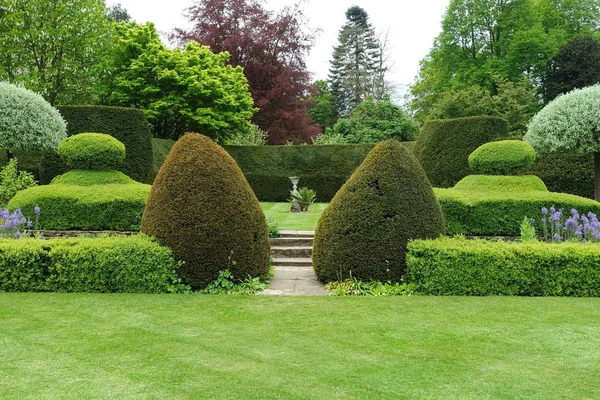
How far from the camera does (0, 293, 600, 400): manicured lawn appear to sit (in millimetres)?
3488

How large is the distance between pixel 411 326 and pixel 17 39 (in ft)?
64.3

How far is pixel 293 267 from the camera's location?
8.65 m

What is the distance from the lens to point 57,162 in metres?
15.4

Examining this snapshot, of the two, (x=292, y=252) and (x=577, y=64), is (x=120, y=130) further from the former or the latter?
(x=577, y=64)

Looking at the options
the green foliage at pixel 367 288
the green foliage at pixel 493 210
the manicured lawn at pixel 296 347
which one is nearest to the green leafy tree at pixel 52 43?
the green foliage at pixel 493 210

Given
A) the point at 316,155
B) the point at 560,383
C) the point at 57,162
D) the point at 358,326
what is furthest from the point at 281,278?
the point at 316,155

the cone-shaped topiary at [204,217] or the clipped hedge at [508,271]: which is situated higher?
the cone-shaped topiary at [204,217]

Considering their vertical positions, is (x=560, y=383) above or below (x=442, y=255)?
below

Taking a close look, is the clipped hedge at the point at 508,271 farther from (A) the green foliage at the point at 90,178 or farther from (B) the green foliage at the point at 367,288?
(A) the green foliage at the point at 90,178

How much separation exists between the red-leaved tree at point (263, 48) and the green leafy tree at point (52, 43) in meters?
8.35

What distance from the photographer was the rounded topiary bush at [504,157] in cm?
1247

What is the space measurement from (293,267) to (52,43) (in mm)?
15887

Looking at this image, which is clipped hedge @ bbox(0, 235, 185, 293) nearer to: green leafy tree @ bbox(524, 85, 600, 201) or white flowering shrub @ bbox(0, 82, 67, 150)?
white flowering shrub @ bbox(0, 82, 67, 150)

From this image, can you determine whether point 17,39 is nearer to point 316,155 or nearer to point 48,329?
point 316,155
